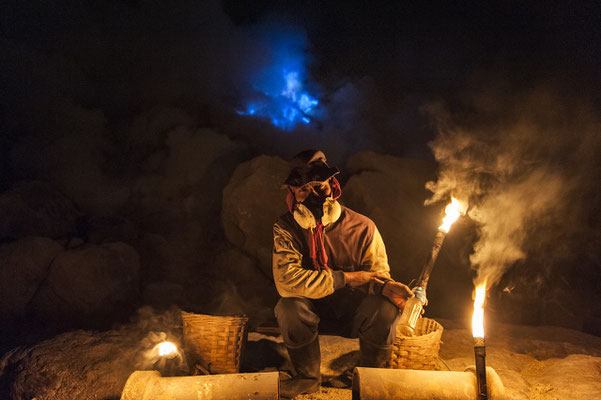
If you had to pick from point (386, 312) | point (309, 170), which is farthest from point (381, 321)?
point (309, 170)

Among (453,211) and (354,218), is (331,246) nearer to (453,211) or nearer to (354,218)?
(354,218)

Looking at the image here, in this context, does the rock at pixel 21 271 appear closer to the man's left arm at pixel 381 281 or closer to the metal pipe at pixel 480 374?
the man's left arm at pixel 381 281

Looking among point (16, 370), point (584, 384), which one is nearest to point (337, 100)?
point (584, 384)

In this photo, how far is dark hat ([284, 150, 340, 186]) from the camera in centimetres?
332

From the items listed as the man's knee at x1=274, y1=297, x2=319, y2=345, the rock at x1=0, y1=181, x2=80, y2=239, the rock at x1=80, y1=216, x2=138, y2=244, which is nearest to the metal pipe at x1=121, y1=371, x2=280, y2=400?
the man's knee at x1=274, y1=297, x2=319, y2=345

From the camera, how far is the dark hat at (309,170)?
3.32 m

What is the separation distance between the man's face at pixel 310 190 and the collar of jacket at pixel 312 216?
7cm

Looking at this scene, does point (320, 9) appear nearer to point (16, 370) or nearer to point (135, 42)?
point (135, 42)

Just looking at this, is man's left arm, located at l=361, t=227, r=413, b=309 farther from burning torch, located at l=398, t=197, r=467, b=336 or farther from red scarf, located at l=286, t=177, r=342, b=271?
red scarf, located at l=286, t=177, r=342, b=271

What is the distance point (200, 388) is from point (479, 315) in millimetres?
2195

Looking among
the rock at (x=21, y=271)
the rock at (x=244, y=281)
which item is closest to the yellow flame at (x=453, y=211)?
the rock at (x=244, y=281)

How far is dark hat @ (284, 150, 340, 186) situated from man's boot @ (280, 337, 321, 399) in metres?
1.54

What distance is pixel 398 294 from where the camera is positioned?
3119mm

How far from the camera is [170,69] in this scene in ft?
20.9
